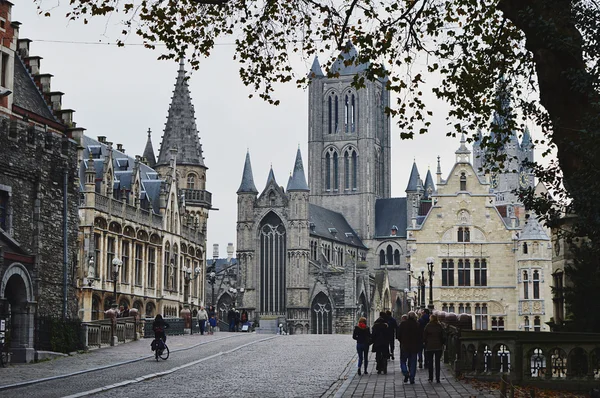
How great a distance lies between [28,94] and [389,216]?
96.0 meters

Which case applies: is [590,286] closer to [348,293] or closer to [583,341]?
[583,341]

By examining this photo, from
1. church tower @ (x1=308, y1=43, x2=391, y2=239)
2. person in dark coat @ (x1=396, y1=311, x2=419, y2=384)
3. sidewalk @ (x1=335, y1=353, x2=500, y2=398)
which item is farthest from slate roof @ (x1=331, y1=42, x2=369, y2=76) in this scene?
sidewalk @ (x1=335, y1=353, x2=500, y2=398)

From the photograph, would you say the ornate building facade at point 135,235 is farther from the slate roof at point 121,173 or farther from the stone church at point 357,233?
the stone church at point 357,233

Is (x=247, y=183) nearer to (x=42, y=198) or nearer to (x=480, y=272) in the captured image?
(x=480, y=272)

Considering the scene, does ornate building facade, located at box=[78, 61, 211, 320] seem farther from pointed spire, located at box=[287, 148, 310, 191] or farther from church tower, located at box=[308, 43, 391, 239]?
church tower, located at box=[308, 43, 391, 239]

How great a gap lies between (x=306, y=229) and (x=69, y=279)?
240 ft

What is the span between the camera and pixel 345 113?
132 metres

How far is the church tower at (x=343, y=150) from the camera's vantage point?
131000 mm

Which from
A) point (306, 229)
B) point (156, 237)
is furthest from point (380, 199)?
point (156, 237)

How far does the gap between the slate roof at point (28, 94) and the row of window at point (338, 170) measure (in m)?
91.8

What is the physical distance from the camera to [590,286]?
28625mm

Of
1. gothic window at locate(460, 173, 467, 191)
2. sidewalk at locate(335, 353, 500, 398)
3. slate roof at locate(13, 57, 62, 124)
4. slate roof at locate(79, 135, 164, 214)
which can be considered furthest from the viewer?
gothic window at locate(460, 173, 467, 191)

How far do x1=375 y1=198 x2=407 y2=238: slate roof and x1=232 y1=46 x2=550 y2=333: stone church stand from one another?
5.0 inches

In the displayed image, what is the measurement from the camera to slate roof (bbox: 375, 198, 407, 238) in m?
132
